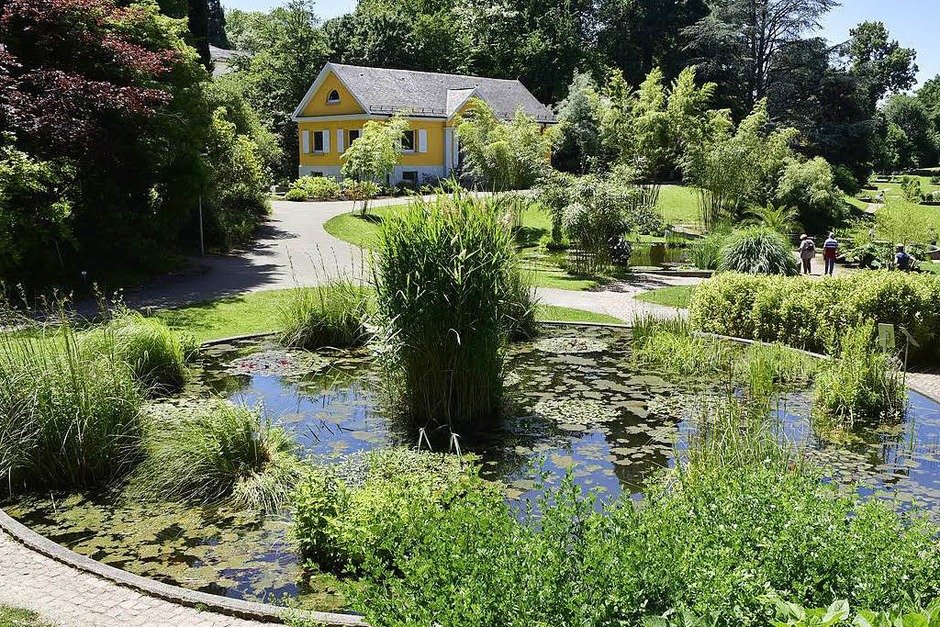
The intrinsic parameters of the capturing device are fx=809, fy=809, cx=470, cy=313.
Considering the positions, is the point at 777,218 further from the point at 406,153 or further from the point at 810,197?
the point at 406,153

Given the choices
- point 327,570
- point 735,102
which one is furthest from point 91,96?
point 735,102

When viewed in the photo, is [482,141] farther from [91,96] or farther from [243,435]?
[243,435]

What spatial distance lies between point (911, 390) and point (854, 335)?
34.7 inches

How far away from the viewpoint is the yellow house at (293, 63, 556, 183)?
4094 cm

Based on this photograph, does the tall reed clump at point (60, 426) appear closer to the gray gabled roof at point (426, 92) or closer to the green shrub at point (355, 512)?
the green shrub at point (355, 512)

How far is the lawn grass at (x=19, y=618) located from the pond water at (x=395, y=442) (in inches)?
31.1

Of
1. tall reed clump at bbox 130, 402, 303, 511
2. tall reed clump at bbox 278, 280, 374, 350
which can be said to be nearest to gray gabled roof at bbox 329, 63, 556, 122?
tall reed clump at bbox 278, 280, 374, 350

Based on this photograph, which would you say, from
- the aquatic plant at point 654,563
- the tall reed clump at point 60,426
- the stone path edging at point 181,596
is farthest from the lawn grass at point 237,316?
the aquatic plant at point 654,563

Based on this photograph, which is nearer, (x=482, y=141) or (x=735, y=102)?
(x=482, y=141)

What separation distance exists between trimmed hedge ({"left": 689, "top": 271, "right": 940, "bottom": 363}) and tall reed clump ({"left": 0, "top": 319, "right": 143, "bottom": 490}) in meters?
8.61

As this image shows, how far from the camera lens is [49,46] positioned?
50.4ft

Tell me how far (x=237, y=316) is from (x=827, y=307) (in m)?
9.31

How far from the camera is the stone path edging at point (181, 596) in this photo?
4496 mm

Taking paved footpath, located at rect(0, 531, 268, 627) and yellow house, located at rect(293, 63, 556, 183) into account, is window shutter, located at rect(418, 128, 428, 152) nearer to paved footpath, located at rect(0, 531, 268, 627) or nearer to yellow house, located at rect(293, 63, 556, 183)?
yellow house, located at rect(293, 63, 556, 183)
